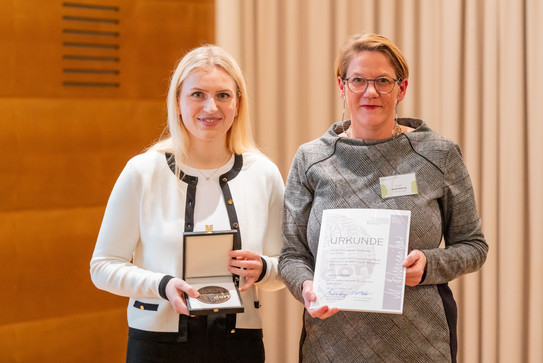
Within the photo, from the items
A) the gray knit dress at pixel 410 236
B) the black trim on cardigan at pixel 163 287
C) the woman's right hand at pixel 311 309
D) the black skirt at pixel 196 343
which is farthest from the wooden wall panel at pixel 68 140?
the woman's right hand at pixel 311 309

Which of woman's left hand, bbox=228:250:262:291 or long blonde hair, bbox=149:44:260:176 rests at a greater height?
long blonde hair, bbox=149:44:260:176

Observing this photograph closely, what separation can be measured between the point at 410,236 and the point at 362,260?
193 mm

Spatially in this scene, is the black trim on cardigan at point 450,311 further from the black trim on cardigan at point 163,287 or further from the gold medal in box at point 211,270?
the black trim on cardigan at point 163,287

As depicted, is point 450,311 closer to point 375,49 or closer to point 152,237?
point 375,49

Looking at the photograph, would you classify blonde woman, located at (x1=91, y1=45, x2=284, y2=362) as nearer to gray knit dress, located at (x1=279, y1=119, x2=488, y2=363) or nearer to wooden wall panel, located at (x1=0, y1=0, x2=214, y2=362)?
gray knit dress, located at (x1=279, y1=119, x2=488, y2=363)

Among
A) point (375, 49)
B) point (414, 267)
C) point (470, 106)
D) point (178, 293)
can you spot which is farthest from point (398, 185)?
point (470, 106)

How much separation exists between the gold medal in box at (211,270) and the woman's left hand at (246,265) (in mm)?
28

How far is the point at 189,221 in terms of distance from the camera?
224 centimetres

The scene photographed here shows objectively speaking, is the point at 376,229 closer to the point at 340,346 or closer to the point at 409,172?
the point at 409,172

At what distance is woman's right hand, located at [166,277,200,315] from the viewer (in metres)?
2.09

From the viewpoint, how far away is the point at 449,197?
212 centimetres

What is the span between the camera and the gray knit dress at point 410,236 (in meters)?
2.07

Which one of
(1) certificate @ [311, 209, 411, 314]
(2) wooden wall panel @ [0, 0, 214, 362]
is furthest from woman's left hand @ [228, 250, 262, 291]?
(2) wooden wall panel @ [0, 0, 214, 362]

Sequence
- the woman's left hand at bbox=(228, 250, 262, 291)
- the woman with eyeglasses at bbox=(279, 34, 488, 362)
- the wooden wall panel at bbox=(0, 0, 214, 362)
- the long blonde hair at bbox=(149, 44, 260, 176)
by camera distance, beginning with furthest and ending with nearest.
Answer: the wooden wall panel at bbox=(0, 0, 214, 362) → the long blonde hair at bbox=(149, 44, 260, 176) → the woman's left hand at bbox=(228, 250, 262, 291) → the woman with eyeglasses at bbox=(279, 34, 488, 362)
